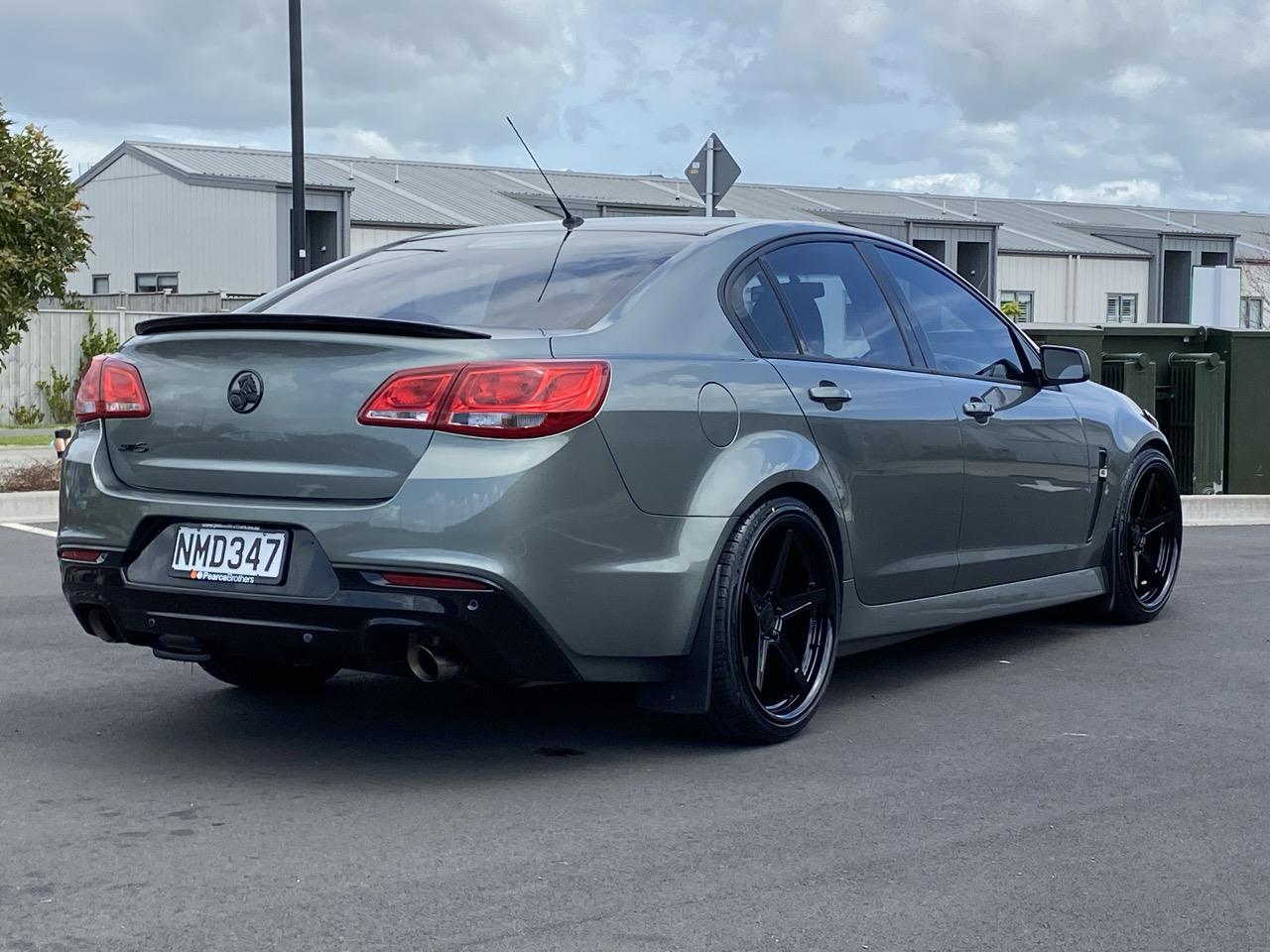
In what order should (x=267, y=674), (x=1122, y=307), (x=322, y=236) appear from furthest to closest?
(x=1122, y=307) < (x=322, y=236) < (x=267, y=674)

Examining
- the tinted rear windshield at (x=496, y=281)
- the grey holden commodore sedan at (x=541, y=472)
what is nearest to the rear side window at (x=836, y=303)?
the grey holden commodore sedan at (x=541, y=472)

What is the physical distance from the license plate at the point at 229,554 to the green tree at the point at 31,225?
16.2 meters

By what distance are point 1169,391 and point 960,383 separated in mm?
7962

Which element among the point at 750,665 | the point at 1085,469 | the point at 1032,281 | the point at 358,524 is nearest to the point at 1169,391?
the point at 1085,469

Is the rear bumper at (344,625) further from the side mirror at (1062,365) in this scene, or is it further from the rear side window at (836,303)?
the side mirror at (1062,365)

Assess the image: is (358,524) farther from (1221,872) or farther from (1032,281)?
(1032,281)

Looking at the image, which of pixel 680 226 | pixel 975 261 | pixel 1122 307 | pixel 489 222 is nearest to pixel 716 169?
pixel 680 226

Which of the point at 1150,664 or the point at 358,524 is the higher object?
the point at 358,524

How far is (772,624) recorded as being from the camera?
5266 millimetres

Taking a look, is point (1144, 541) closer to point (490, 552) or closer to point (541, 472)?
point (541, 472)

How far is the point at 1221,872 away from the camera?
4.05 meters

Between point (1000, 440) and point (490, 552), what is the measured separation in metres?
2.55

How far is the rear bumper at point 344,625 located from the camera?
4.49 meters

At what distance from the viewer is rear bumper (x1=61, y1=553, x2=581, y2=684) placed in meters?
4.49
